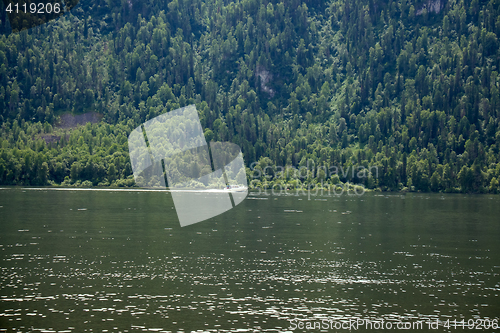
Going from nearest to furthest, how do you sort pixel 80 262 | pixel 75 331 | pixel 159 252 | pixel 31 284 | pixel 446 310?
pixel 75 331 → pixel 446 310 → pixel 31 284 → pixel 80 262 → pixel 159 252

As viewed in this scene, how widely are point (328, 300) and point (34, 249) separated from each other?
44.0 m

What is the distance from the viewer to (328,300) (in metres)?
53.1

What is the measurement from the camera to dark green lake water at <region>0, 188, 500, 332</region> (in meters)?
48.0

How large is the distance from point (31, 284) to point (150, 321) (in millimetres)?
17731

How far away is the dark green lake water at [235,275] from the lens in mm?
48000

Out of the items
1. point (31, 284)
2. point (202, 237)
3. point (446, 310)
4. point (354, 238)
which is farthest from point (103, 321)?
point (354, 238)

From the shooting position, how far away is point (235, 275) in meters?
62.8

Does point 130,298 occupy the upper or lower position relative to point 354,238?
upper

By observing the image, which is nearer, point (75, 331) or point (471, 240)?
point (75, 331)

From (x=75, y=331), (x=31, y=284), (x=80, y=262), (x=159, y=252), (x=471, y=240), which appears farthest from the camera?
(x=471, y=240)

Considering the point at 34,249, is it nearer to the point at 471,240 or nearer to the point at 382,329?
the point at 382,329

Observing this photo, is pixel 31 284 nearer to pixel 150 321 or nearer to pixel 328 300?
pixel 150 321

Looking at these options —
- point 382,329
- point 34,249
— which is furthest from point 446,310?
point 34,249

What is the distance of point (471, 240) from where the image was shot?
92500 millimetres
